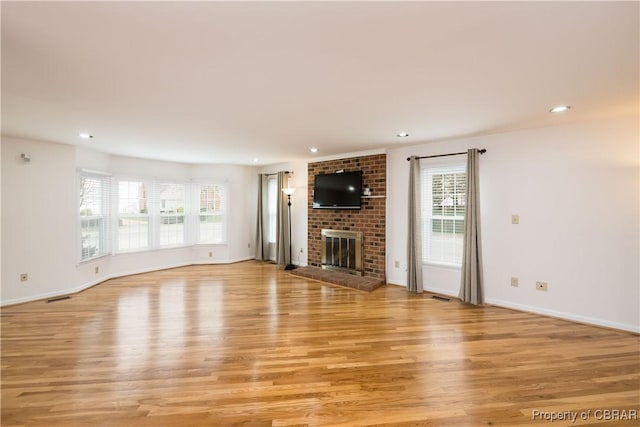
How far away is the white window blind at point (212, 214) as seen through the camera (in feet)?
21.9

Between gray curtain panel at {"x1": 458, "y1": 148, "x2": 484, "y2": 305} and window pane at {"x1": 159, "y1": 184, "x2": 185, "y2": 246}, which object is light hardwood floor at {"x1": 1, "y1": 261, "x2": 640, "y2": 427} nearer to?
gray curtain panel at {"x1": 458, "y1": 148, "x2": 484, "y2": 305}

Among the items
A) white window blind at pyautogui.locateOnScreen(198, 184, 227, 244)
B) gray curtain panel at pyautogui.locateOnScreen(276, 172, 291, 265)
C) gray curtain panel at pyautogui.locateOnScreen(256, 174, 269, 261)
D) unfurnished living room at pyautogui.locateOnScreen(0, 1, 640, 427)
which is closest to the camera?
unfurnished living room at pyautogui.locateOnScreen(0, 1, 640, 427)

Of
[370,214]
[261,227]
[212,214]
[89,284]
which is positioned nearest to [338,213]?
[370,214]

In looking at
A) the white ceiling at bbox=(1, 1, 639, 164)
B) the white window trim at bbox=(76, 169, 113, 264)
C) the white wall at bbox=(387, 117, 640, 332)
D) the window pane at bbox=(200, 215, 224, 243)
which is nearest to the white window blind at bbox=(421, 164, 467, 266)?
the white wall at bbox=(387, 117, 640, 332)

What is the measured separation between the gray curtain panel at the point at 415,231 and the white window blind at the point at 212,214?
4.48m

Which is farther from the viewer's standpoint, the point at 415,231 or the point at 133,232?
the point at 133,232

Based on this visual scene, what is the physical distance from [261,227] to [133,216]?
273 centimetres

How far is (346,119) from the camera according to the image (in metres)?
3.14

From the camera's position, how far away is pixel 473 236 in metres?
3.96

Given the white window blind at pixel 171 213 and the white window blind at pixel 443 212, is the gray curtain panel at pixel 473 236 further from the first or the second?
the white window blind at pixel 171 213

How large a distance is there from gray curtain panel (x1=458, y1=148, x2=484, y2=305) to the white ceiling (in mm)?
701

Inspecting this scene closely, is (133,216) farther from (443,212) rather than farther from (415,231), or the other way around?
(443,212)

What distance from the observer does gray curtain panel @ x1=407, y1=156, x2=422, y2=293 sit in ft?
14.8

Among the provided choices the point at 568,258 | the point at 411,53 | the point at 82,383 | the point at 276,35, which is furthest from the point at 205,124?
the point at 568,258
